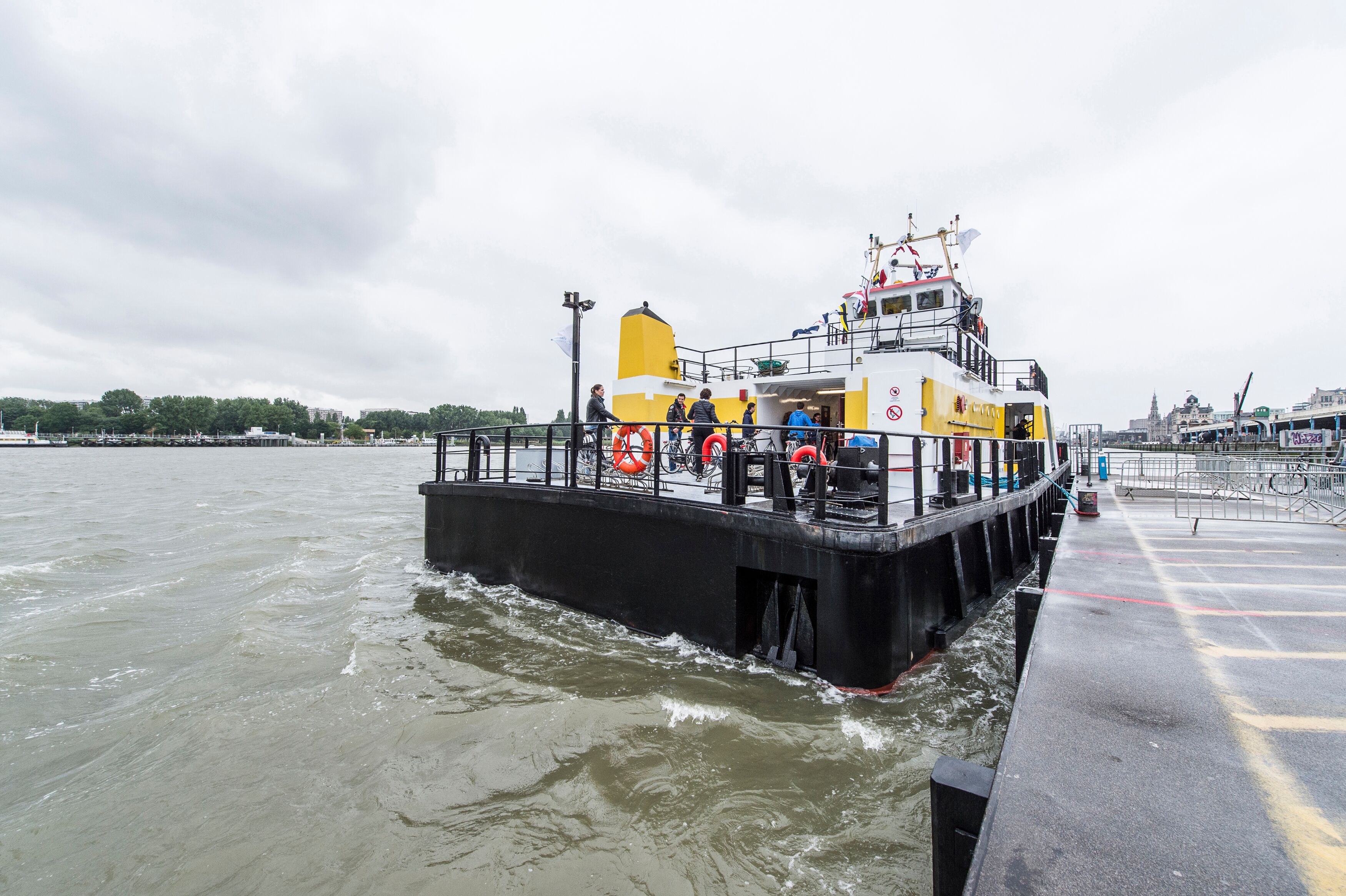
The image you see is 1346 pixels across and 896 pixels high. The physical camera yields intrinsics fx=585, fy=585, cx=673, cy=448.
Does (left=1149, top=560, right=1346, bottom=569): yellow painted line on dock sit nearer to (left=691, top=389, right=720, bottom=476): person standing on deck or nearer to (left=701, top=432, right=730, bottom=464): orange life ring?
(left=701, top=432, right=730, bottom=464): orange life ring

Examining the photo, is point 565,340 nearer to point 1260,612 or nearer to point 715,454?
point 715,454

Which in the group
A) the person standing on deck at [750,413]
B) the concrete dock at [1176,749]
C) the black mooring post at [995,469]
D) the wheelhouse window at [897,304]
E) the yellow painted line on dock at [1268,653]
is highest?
the wheelhouse window at [897,304]

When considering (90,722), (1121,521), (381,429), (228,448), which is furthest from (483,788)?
(381,429)

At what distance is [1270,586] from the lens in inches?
210

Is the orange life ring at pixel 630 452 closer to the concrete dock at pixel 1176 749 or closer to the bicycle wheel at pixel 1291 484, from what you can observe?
the concrete dock at pixel 1176 749

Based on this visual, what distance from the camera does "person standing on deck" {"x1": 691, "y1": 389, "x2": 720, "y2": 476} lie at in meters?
8.33

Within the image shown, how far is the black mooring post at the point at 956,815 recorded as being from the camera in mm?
2270

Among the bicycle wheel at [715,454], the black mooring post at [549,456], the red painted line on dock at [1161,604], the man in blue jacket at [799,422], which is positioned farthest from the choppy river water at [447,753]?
the man in blue jacket at [799,422]

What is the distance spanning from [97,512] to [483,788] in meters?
25.7

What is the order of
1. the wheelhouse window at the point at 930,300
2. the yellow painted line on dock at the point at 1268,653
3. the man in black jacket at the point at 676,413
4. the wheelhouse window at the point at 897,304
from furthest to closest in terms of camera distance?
the wheelhouse window at the point at 897,304 → the wheelhouse window at the point at 930,300 → the man in black jacket at the point at 676,413 → the yellow painted line on dock at the point at 1268,653

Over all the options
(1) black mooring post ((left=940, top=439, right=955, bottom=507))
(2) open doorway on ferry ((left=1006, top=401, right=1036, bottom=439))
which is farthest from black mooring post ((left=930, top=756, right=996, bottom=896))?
(2) open doorway on ferry ((left=1006, top=401, right=1036, bottom=439))

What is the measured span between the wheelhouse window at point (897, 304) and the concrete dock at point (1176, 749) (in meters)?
10.4

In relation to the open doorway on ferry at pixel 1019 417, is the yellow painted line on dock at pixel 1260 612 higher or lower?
lower

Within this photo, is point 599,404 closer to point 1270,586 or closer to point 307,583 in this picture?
point 307,583
